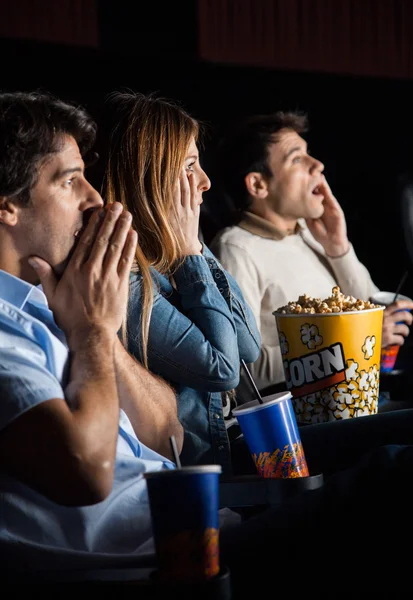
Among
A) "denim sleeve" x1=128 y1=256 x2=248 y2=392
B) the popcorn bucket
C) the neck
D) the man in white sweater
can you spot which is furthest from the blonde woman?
the neck

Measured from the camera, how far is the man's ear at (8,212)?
3.66 feet

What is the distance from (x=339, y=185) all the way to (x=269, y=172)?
1.26 m

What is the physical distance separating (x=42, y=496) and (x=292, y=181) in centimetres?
161

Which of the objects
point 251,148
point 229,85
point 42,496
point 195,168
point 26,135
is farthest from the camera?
point 229,85

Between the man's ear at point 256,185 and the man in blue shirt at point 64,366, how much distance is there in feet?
3.85

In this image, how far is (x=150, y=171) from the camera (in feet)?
4.82

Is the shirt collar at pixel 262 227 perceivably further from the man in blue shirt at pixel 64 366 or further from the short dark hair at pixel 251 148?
the man in blue shirt at pixel 64 366

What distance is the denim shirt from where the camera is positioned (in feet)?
4.41

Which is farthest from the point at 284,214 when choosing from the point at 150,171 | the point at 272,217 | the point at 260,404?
the point at 260,404

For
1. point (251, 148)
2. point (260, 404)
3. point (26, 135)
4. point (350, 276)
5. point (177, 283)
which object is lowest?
point (350, 276)

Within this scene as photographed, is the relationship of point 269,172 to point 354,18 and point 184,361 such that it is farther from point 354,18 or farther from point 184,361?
point 354,18

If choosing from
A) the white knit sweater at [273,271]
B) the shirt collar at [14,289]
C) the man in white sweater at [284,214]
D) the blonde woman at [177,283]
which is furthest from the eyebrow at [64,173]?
the man in white sweater at [284,214]

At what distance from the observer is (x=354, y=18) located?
420 centimetres

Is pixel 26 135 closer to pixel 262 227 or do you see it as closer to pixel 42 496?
pixel 42 496
